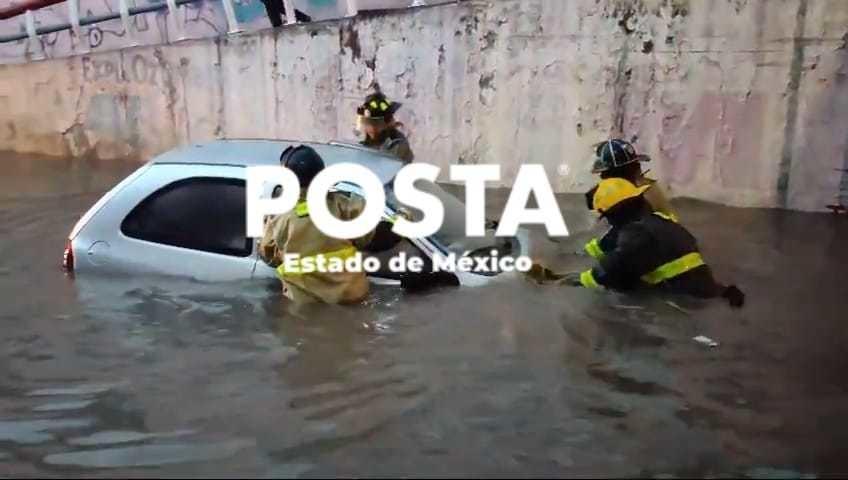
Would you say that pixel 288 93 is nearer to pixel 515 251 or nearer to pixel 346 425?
pixel 515 251

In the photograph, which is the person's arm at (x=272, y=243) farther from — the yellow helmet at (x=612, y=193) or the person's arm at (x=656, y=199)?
the person's arm at (x=656, y=199)

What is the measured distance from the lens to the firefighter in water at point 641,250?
472 centimetres

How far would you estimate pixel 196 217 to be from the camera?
5180 mm

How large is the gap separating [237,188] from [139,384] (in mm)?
1220

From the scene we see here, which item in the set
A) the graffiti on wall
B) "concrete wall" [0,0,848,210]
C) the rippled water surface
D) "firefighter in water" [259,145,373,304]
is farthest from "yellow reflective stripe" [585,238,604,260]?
the graffiti on wall

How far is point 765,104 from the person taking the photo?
7941mm

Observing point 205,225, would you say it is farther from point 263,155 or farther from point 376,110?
point 376,110

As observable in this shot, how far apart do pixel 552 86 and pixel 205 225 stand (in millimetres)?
4776

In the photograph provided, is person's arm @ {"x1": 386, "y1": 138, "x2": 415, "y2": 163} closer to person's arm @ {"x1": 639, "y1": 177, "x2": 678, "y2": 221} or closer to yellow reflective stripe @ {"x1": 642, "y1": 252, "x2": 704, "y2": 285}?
person's arm @ {"x1": 639, "y1": 177, "x2": 678, "y2": 221}

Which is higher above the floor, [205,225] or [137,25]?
[137,25]

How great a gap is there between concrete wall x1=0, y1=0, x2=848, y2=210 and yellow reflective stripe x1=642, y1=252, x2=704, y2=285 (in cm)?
362

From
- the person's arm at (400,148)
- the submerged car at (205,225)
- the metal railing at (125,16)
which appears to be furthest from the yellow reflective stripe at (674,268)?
the metal railing at (125,16)

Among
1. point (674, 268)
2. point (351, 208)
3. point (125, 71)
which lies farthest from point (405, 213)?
point (125, 71)

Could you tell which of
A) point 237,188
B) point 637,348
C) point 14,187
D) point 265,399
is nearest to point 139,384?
point 265,399
